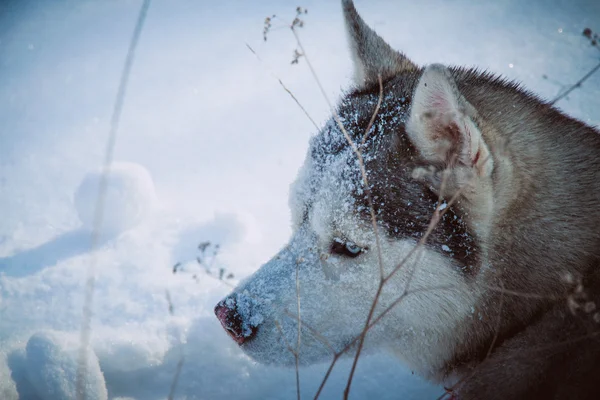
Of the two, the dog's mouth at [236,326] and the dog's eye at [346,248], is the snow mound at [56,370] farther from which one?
the dog's eye at [346,248]

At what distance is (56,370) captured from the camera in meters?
1.95

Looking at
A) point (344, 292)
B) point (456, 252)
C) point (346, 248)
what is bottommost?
point (344, 292)

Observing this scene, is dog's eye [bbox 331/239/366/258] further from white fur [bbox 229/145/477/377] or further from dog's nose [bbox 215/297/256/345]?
dog's nose [bbox 215/297/256/345]

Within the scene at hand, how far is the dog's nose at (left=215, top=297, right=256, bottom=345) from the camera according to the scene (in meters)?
1.63

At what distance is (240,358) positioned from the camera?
2598mm

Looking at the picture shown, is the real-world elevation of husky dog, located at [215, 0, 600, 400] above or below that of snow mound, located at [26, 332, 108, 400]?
above

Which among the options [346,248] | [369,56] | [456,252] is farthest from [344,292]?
[369,56]

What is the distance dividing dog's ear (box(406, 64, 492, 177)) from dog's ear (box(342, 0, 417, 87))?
807 mm

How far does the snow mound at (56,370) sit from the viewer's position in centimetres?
189

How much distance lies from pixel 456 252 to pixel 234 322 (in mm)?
1252

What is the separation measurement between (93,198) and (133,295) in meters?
1.41

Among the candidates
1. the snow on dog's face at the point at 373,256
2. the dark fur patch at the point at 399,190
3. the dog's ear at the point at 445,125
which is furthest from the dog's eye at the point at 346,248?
the dog's ear at the point at 445,125

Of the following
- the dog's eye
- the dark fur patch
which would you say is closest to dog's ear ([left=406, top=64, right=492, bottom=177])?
the dark fur patch

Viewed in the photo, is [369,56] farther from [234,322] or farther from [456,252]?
[234,322]
